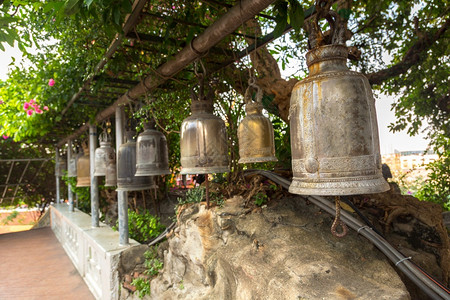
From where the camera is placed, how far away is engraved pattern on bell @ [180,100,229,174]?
2.41 m

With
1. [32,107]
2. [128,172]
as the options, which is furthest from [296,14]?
[32,107]

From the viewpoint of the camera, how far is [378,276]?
2182mm

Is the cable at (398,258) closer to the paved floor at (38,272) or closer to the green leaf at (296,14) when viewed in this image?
the green leaf at (296,14)

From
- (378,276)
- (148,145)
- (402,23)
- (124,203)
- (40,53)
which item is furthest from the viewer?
(40,53)

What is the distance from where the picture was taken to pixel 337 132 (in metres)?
1.39

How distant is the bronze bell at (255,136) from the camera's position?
231 centimetres

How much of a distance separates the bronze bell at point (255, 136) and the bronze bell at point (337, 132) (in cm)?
83

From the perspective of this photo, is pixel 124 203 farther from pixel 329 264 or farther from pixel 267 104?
pixel 329 264

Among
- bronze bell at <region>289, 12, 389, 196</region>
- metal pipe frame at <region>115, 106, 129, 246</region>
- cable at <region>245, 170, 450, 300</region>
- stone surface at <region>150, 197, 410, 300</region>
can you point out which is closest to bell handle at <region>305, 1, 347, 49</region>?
bronze bell at <region>289, 12, 389, 196</region>

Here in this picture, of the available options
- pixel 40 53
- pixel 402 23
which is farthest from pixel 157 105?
pixel 402 23

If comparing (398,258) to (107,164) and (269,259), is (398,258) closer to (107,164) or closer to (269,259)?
(269,259)

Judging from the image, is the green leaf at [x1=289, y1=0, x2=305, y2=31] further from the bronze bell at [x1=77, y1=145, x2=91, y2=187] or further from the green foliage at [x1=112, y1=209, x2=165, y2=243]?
the bronze bell at [x1=77, y1=145, x2=91, y2=187]

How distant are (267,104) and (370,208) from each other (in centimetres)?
201

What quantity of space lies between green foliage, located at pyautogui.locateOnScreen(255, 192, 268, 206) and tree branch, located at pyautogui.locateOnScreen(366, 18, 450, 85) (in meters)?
3.31
